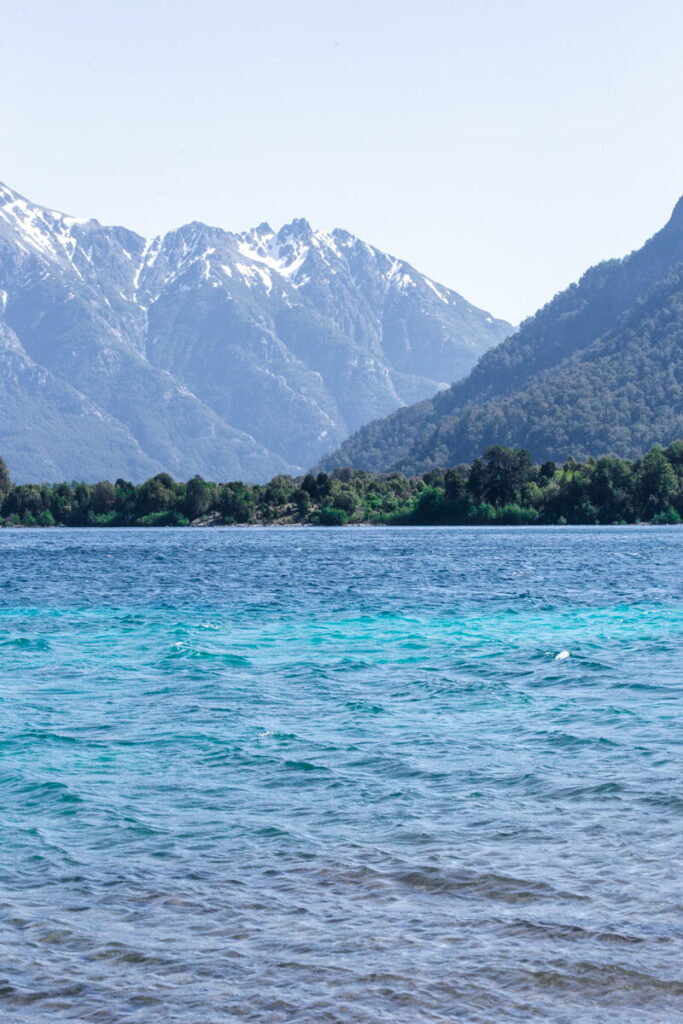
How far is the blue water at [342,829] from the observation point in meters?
14.2

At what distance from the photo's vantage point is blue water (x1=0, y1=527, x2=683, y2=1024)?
14.2 m

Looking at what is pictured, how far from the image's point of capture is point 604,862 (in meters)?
18.4

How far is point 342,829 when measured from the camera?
67.8 ft

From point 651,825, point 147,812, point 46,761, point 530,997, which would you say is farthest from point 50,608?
point 530,997

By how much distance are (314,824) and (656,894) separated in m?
6.53

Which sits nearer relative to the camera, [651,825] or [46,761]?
[651,825]

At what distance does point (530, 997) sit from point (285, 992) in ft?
9.54

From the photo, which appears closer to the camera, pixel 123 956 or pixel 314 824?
pixel 123 956

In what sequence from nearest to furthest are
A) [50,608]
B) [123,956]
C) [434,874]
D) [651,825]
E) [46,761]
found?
[123,956] → [434,874] → [651,825] → [46,761] → [50,608]

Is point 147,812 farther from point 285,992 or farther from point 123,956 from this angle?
point 285,992

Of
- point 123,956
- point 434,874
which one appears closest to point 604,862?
point 434,874

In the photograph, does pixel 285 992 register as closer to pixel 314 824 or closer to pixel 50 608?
pixel 314 824

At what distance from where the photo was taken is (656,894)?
55.3ft

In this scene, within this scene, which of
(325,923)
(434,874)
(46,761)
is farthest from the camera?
(46,761)
